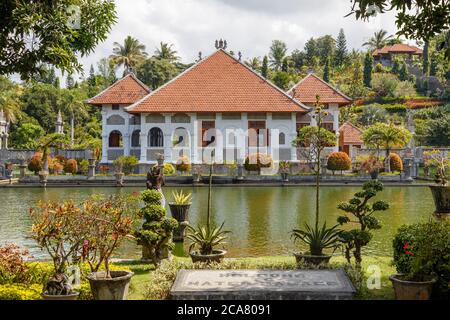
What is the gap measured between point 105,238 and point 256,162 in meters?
25.1

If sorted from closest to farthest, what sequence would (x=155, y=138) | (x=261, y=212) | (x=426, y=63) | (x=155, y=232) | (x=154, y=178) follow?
(x=155, y=232), (x=154, y=178), (x=261, y=212), (x=155, y=138), (x=426, y=63)

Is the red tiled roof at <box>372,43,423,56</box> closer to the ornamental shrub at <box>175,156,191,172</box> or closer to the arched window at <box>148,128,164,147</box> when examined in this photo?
the arched window at <box>148,128,164,147</box>

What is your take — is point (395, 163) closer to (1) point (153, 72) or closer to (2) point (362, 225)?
(2) point (362, 225)

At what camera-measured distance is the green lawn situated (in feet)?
24.6

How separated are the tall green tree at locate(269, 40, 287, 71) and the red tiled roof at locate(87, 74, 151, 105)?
5095 cm

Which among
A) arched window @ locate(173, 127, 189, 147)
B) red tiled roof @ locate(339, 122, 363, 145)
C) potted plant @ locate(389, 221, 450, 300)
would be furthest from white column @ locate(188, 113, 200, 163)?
potted plant @ locate(389, 221, 450, 300)

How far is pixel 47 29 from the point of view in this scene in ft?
25.8

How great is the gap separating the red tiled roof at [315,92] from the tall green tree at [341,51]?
162 ft

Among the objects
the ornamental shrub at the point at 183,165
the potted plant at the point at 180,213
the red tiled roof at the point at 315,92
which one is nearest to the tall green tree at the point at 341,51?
the red tiled roof at the point at 315,92

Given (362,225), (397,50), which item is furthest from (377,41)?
(362,225)

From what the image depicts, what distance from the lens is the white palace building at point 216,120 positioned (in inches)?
1389
